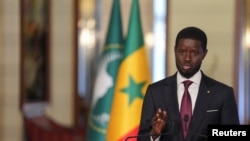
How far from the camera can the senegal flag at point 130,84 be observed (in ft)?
3.48

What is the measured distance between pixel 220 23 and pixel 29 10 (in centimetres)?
129

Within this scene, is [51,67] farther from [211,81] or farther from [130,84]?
[211,81]

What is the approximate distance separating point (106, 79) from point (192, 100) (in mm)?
600

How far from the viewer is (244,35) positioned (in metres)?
1.09

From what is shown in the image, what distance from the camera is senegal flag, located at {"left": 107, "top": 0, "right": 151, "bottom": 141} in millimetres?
1061

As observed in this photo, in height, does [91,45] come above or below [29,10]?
below

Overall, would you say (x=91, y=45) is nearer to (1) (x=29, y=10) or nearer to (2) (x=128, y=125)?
(1) (x=29, y=10)

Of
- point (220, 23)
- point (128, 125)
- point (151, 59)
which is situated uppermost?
point (220, 23)

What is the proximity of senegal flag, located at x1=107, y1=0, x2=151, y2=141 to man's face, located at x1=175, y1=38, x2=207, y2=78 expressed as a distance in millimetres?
243

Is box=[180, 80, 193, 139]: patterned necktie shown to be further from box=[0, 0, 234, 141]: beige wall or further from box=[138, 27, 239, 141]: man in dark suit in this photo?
box=[0, 0, 234, 141]: beige wall

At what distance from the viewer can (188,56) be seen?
31.1 inches

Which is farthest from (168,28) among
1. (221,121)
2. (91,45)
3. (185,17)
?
(91,45)

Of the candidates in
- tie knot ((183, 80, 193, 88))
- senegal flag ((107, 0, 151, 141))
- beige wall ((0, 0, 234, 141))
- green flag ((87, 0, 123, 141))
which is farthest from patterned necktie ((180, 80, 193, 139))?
beige wall ((0, 0, 234, 141))

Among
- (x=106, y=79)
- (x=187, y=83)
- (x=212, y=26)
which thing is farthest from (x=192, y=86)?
(x=106, y=79)
